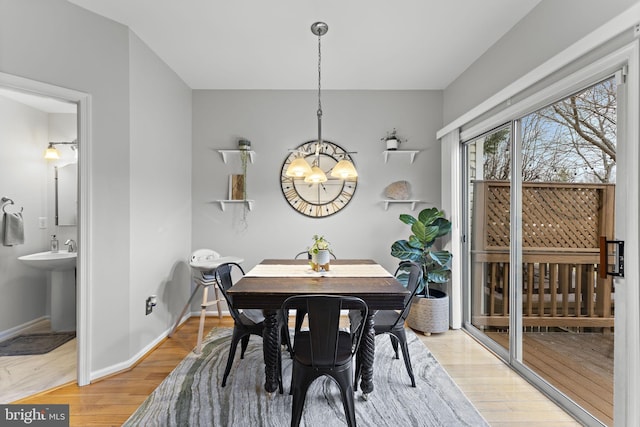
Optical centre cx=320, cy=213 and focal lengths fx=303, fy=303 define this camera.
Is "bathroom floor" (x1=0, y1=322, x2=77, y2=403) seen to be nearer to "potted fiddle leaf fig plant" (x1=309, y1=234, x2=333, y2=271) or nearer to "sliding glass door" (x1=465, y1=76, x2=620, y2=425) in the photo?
"potted fiddle leaf fig plant" (x1=309, y1=234, x2=333, y2=271)

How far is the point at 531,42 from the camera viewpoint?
7.20ft

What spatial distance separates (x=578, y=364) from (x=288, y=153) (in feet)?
10.3

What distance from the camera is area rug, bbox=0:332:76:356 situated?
2642 mm

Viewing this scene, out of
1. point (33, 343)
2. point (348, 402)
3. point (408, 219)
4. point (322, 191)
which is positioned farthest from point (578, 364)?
point (33, 343)

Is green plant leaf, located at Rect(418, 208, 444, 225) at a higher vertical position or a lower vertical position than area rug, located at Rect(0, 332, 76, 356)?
higher

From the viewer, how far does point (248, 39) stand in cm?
261

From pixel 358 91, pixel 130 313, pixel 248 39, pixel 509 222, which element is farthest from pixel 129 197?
pixel 509 222

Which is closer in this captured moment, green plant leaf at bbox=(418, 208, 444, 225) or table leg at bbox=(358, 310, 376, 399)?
table leg at bbox=(358, 310, 376, 399)

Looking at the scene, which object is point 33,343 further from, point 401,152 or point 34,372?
point 401,152

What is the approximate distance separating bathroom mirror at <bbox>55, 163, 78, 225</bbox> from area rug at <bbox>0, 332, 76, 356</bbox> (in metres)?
1.16

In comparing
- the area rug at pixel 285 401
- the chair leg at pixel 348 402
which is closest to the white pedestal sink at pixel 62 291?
the area rug at pixel 285 401

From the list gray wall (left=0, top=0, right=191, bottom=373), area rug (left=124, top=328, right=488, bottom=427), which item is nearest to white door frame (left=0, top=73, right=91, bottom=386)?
gray wall (left=0, top=0, right=191, bottom=373)

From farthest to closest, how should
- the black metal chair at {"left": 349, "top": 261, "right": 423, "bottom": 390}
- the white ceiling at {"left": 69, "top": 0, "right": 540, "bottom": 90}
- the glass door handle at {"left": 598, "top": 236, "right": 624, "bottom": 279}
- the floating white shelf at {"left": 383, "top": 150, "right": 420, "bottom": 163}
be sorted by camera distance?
the floating white shelf at {"left": 383, "top": 150, "right": 420, "bottom": 163} → the white ceiling at {"left": 69, "top": 0, "right": 540, "bottom": 90} → the black metal chair at {"left": 349, "top": 261, "right": 423, "bottom": 390} → the glass door handle at {"left": 598, "top": 236, "right": 624, "bottom": 279}

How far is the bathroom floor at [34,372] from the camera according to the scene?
2.09 metres
